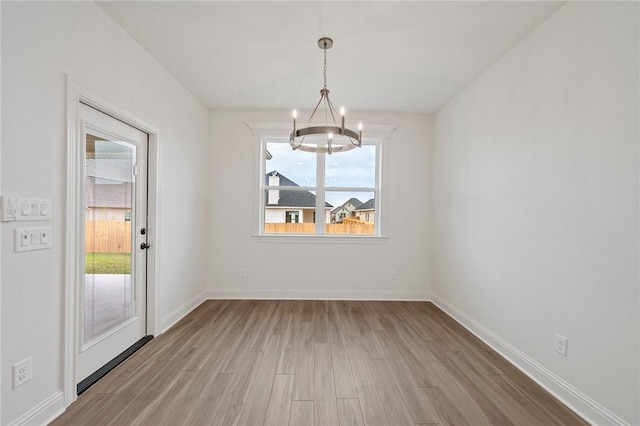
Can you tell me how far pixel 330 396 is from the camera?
2.01 m

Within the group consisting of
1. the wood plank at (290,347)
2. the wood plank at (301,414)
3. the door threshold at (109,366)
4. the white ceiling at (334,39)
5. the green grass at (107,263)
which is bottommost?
the wood plank at (290,347)

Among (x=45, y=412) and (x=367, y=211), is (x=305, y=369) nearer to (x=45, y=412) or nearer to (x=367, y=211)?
(x=45, y=412)

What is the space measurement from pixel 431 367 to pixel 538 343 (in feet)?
2.72

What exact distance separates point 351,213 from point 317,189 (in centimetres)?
63

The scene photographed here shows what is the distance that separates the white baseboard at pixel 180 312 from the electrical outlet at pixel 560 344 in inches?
138

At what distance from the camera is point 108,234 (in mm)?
2389

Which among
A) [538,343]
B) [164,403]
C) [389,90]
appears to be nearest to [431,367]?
[538,343]

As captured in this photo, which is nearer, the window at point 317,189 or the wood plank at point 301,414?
the wood plank at point 301,414

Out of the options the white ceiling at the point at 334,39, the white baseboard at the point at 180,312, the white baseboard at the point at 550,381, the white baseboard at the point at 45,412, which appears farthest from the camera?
the white baseboard at the point at 180,312

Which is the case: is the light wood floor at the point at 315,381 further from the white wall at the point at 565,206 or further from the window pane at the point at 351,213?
the window pane at the point at 351,213

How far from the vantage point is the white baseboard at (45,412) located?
1605 mm

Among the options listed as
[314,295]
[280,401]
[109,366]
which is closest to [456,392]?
[280,401]

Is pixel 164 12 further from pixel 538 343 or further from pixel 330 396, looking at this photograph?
pixel 538 343

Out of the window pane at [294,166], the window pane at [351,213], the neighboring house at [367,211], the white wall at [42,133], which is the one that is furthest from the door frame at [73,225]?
the neighboring house at [367,211]
